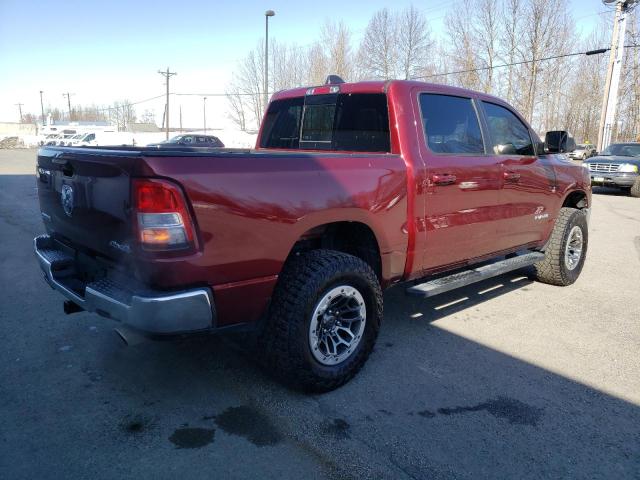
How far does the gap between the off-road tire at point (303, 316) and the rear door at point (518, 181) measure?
192cm

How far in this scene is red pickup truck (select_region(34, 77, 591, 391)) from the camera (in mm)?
2463

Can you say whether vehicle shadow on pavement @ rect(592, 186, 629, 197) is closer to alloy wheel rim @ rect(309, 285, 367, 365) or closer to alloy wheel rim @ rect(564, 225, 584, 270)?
alloy wheel rim @ rect(564, 225, 584, 270)

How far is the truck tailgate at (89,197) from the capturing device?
254cm

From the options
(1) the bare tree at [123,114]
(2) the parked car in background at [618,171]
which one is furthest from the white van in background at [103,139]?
(1) the bare tree at [123,114]

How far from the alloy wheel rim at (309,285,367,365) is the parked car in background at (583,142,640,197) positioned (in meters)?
15.5

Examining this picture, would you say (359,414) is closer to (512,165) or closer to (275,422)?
(275,422)

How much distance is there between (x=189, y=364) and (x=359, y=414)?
1.30 m

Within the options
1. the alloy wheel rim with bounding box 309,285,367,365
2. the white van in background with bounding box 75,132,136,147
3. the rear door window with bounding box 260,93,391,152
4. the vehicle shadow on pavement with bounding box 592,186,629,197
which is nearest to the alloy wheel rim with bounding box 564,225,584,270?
the rear door window with bounding box 260,93,391,152

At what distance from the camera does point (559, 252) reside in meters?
5.46

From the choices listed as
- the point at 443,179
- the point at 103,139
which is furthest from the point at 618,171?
the point at 103,139

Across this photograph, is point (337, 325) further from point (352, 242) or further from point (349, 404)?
point (352, 242)

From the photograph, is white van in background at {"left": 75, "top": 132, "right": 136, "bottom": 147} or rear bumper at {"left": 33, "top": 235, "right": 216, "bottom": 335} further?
white van in background at {"left": 75, "top": 132, "right": 136, "bottom": 147}

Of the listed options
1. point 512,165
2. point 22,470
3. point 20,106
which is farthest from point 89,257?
point 20,106

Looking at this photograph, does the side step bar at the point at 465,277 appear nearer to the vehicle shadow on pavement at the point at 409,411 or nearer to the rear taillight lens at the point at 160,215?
the vehicle shadow on pavement at the point at 409,411
